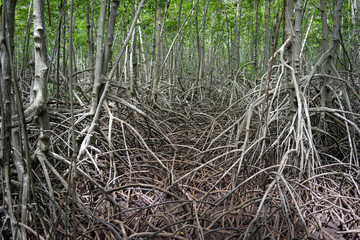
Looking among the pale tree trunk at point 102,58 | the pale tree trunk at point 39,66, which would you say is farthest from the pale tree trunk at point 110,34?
the pale tree trunk at point 39,66

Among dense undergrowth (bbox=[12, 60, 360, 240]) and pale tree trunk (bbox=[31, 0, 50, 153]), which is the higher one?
pale tree trunk (bbox=[31, 0, 50, 153])

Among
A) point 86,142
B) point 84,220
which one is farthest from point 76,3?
point 84,220

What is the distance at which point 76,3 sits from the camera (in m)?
4.39

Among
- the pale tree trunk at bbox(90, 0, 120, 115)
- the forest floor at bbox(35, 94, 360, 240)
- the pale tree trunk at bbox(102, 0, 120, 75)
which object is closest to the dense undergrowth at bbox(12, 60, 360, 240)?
the forest floor at bbox(35, 94, 360, 240)

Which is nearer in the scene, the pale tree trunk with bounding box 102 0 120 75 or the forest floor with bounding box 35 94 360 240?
the forest floor with bounding box 35 94 360 240

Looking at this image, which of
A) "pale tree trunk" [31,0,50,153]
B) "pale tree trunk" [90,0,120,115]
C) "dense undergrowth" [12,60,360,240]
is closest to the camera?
"dense undergrowth" [12,60,360,240]

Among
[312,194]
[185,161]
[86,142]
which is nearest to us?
[312,194]

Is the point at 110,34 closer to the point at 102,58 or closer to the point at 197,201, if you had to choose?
the point at 102,58

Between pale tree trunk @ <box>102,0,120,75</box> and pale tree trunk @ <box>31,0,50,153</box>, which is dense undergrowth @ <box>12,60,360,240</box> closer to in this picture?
pale tree trunk @ <box>31,0,50,153</box>

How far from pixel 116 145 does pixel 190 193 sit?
3.01 ft

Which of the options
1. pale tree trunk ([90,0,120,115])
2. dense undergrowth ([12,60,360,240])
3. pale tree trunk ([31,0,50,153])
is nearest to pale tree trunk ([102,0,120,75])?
pale tree trunk ([90,0,120,115])

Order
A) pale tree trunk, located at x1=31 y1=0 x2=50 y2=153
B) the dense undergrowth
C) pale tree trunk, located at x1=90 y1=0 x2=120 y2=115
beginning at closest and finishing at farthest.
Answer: the dense undergrowth, pale tree trunk, located at x1=31 y1=0 x2=50 y2=153, pale tree trunk, located at x1=90 y1=0 x2=120 y2=115

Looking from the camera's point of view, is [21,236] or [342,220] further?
[342,220]

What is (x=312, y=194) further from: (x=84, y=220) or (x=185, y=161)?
(x=84, y=220)
